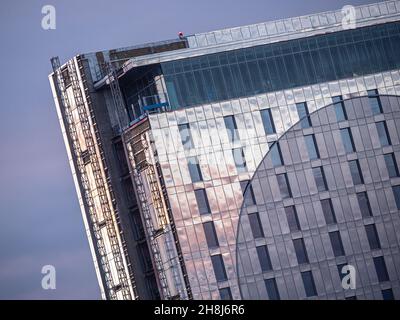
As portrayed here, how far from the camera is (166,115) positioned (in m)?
78.3

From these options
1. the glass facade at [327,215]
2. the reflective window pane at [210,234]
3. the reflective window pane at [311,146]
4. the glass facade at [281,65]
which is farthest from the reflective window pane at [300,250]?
the glass facade at [281,65]

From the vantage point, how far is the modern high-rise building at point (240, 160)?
72000 mm

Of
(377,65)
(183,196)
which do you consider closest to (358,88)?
(377,65)

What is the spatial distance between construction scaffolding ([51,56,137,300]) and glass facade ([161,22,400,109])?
7.98 metres

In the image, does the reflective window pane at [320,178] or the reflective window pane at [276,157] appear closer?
A: the reflective window pane at [276,157]

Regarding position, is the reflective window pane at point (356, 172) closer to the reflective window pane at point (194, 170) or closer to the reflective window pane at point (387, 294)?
the reflective window pane at point (387, 294)

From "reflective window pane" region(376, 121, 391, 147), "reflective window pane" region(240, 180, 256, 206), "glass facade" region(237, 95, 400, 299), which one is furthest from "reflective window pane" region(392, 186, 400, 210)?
"reflective window pane" region(240, 180, 256, 206)

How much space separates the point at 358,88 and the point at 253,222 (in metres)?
15.7

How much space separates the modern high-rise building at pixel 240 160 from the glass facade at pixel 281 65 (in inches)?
4.2

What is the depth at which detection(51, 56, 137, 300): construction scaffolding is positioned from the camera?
81.6 metres

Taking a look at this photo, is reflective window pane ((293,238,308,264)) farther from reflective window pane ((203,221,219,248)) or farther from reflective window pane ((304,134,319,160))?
reflective window pane ((203,221,219,248))
